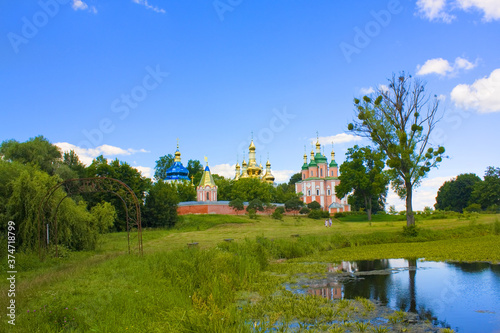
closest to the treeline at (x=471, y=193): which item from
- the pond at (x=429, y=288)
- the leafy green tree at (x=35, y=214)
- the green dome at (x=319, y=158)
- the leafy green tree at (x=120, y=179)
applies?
the green dome at (x=319, y=158)

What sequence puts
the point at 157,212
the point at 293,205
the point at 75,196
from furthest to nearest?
the point at 293,205 → the point at 157,212 → the point at 75,196

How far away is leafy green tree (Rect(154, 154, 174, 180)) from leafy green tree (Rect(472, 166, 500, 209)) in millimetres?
57062

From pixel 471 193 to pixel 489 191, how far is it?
18.1ft

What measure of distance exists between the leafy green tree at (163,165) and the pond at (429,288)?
72.3 meters

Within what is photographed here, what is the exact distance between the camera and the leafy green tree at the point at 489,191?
6045 cm

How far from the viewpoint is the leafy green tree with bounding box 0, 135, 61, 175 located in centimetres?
3638

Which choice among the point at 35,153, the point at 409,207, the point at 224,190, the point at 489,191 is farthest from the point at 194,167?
the point at 409,207

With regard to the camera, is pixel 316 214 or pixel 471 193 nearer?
pixel 316 214

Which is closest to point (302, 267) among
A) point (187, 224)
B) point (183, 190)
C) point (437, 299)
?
point (437, 299)

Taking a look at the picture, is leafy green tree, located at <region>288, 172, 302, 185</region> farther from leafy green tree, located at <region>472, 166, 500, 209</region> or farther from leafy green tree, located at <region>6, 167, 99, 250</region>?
leafy green tree, located at <region>6, 167, 99, 250</region>

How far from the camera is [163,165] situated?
3381 inches

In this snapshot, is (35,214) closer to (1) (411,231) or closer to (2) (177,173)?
(1) (411,231)

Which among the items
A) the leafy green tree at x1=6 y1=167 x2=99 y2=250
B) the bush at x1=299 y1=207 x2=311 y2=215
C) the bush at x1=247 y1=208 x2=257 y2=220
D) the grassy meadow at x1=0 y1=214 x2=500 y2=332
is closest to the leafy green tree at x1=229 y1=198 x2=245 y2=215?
the bush at x1=247 y1=208 x2=257 y2=220

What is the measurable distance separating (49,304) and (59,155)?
36533mm
